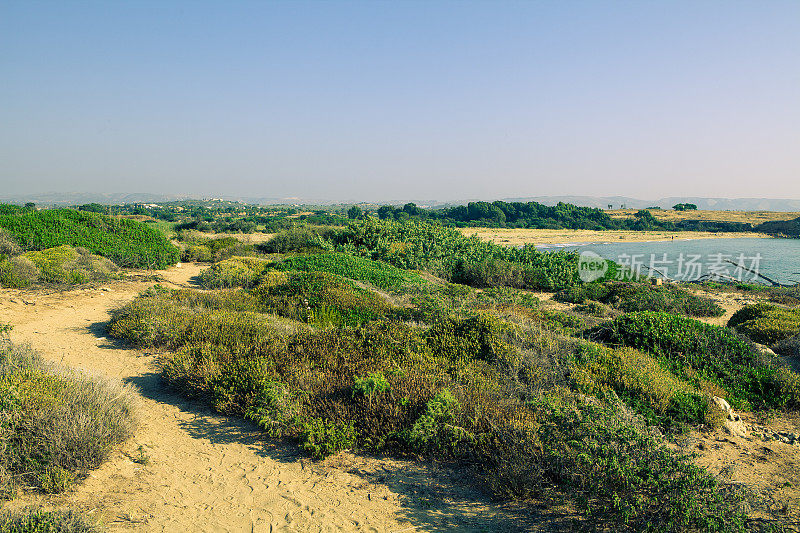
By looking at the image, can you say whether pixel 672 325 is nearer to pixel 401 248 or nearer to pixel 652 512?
pixel 652 512

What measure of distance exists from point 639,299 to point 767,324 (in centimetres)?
374

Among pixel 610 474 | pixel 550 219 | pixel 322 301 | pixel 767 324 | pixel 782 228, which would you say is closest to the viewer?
pixel 610 474

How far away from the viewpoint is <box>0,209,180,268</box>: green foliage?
51.4 feet

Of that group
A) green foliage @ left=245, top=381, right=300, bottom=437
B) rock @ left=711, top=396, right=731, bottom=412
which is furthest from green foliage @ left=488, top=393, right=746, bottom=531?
rock @ left=711, top=396, right=731, bottom=412

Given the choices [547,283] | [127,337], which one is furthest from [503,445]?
[547,283]

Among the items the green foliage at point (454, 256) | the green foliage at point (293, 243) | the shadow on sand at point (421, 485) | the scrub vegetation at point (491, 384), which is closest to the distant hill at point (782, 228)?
the green foliage at point (454, 256)

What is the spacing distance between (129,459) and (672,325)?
816 centimetres

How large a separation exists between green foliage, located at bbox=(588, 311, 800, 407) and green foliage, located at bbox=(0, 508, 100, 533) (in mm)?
7069

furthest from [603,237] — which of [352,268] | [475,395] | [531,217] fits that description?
[475,395]

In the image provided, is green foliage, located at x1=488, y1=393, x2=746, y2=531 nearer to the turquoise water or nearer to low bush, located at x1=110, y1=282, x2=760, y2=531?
low bush, located at x1=110, y1=282, x2=760, y2=531

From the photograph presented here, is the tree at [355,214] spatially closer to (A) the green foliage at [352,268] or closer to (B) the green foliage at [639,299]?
(A) the green foliage at [352,268]

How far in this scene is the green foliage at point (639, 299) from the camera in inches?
494

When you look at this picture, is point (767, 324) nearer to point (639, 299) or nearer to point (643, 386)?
point (639, 299)

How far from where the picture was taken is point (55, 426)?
12.7 feet
